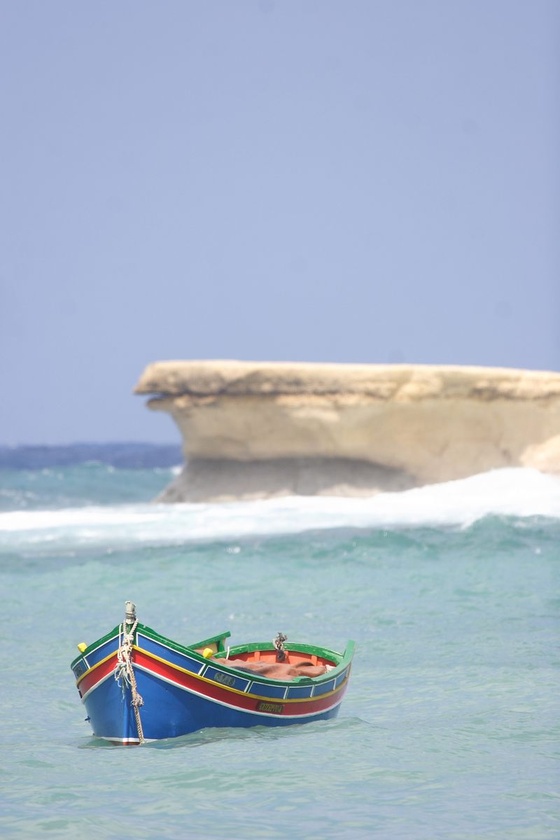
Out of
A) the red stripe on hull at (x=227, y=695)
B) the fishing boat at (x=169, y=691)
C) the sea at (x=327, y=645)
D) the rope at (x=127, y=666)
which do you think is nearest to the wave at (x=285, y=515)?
the sea at (x=327, y=645)

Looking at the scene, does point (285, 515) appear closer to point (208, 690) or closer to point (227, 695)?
point (227, 695)

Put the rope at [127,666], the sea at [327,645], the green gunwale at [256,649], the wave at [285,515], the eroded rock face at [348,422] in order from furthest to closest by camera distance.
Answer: the eroded rock face at [348,422], the wave at [285,515], the green gunwale at [256,649], the rope at [127,666], the sea at [327,645]

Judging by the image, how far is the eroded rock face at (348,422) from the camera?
91.2ft

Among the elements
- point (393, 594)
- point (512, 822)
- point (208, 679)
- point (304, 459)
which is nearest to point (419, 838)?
point (512, 822)

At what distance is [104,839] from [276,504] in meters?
21.5

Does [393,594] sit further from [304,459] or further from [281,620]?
[304,459]

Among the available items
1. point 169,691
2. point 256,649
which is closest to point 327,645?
point 256,649

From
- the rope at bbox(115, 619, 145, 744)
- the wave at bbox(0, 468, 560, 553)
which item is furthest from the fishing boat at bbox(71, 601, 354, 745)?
the wave at bbox(0, 468, 560, 553)

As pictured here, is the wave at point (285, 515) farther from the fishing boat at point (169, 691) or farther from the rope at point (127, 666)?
the rope at point (127, 666)

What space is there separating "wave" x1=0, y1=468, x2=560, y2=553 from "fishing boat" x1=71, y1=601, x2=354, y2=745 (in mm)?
13065

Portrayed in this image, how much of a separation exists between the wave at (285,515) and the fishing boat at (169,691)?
42.9 ft

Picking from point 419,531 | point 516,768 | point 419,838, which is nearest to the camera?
point 419,838

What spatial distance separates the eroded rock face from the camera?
91.2 ft

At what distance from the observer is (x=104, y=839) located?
762cm
